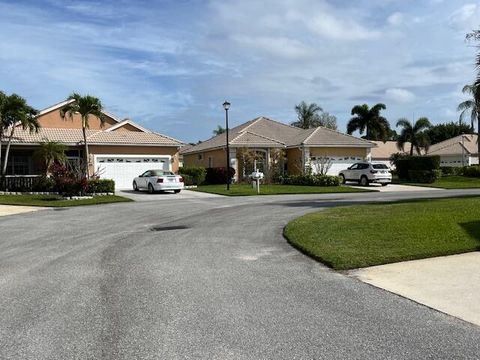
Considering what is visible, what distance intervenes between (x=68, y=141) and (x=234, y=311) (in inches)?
1124

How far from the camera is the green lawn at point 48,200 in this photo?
22.1m

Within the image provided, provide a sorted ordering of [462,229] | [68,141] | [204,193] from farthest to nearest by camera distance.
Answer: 1. [68,141]
2. [204,193]
3. [462,229]

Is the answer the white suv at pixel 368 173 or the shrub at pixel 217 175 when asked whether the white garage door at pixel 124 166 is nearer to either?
the shrub at pixel 217 175

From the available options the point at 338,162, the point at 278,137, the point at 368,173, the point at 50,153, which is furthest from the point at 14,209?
the point at 278,137

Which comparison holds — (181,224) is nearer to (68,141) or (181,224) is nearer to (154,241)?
(154,241)

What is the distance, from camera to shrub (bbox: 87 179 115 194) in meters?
26.0

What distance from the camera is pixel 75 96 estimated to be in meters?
29.6

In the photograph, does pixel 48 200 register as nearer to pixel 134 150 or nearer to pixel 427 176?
pixel 134 150

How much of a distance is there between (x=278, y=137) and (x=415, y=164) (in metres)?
11.0

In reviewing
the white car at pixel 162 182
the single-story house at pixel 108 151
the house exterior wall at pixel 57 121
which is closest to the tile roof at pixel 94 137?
the single-story house at pixel 108 151

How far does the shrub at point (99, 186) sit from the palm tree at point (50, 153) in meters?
4.27

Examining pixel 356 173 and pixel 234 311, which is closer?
pixel 234 311

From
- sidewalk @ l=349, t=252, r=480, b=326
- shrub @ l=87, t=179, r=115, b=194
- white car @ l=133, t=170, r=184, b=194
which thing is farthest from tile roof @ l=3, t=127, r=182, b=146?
sidewalk @ l=349, t=252, r=480, b=326

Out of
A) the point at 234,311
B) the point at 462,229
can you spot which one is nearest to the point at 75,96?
the point at 462,229
